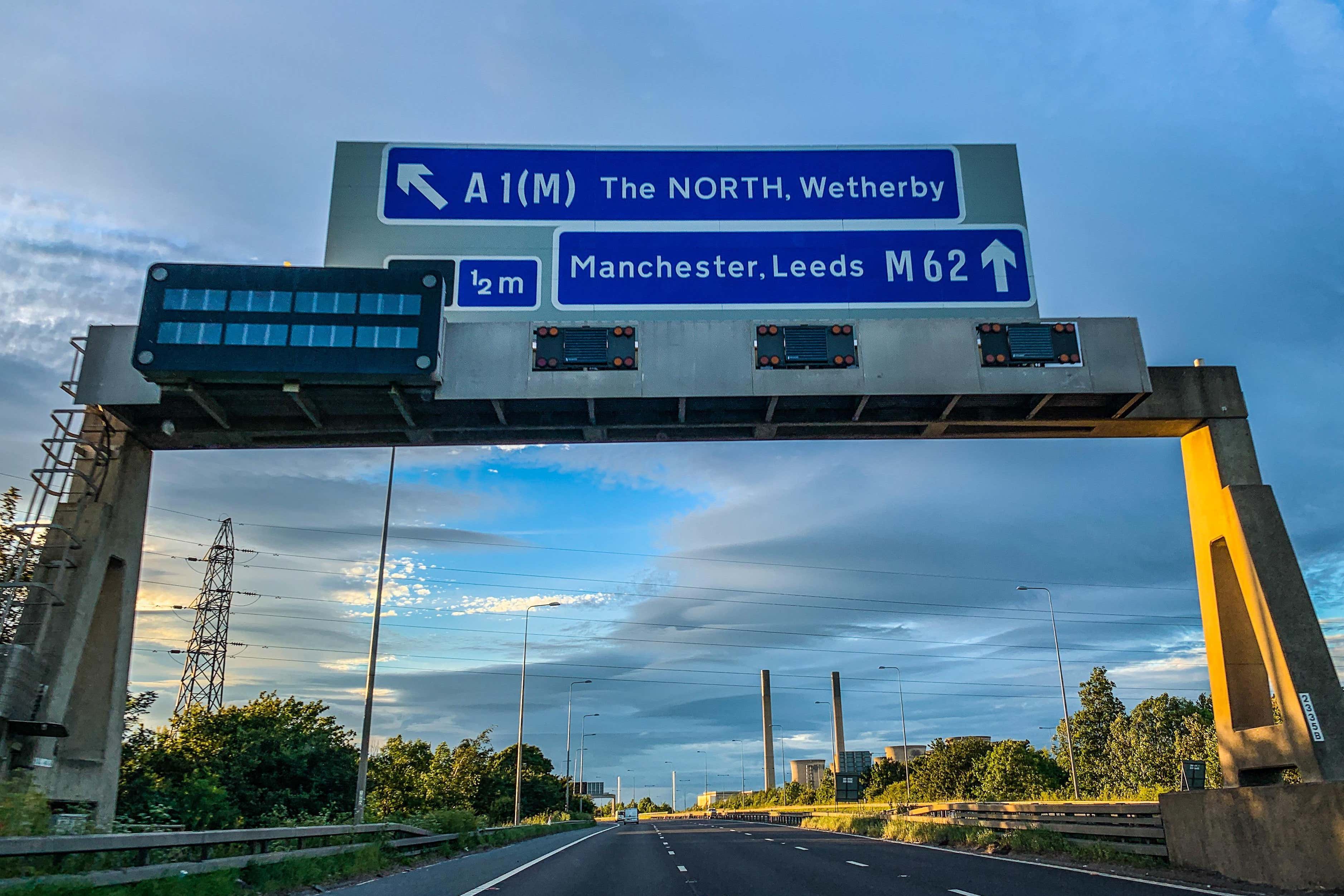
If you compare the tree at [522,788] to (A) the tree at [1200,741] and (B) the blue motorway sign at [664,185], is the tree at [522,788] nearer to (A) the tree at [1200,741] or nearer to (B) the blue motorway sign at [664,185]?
(B) the blue motorway sign at [664,185]

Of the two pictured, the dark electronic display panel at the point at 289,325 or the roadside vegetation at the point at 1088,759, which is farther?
the roadside vegetation at the point at 1088,759

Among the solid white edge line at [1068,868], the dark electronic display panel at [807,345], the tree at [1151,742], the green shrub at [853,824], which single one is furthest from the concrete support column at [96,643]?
the tree at [1151,742]

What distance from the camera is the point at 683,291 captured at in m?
16.7

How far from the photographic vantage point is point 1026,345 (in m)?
16.4

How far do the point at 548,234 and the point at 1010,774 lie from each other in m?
85.0

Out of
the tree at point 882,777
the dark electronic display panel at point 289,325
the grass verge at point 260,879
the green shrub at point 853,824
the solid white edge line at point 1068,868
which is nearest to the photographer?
the grass verge at point 260,879

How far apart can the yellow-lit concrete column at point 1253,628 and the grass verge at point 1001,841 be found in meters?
2.60

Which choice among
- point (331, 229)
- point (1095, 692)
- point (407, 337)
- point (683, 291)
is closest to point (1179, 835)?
point (683, 291)

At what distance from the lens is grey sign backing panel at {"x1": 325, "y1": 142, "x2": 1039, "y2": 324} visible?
16.7m

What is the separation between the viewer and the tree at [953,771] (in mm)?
96375

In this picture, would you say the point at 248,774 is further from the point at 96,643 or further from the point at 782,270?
the point at 782,270

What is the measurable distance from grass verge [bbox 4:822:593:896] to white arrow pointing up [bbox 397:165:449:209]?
1137 centimetres

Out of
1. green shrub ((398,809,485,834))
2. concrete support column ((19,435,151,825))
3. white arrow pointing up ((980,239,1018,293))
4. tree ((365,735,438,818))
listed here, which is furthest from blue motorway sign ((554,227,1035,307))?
tree ((365,735,438,818))

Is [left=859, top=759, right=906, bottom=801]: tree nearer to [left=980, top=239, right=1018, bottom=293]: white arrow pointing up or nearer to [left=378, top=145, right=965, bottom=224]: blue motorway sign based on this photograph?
[left=980, top=239, right=1018, bottom=293]: white arrow pointing up
